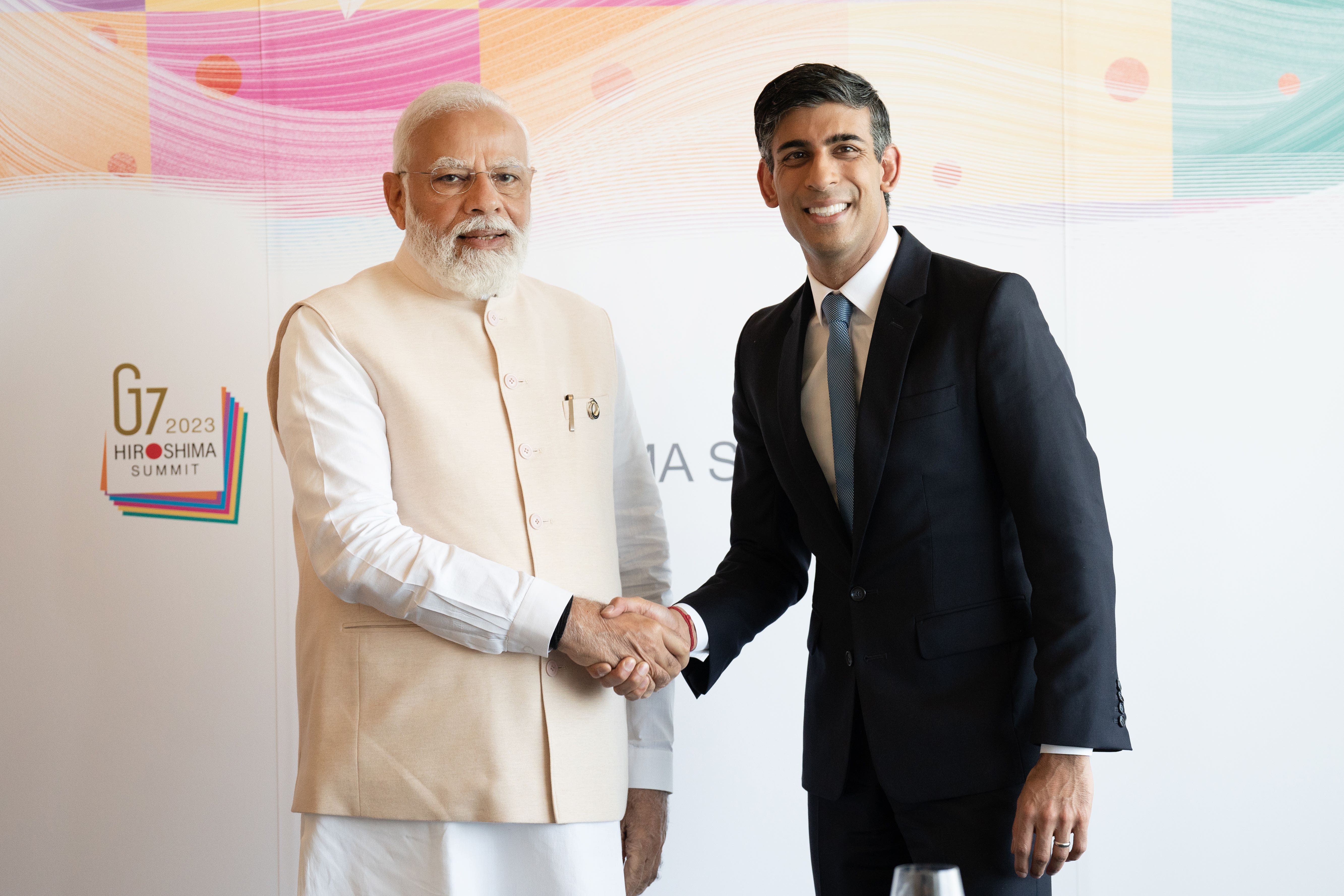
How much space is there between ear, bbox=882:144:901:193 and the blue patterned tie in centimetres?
27

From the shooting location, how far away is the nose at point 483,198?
2.07 m

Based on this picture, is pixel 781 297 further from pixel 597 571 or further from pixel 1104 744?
pixel 1104 744

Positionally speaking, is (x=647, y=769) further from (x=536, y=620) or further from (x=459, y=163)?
(x=459, y=163)

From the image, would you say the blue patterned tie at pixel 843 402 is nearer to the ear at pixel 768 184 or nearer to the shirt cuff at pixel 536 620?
the ear at pixel 768 184

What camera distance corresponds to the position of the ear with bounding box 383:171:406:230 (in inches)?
84.9

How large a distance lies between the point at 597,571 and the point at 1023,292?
3.08ft

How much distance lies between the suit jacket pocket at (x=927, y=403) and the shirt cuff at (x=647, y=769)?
95cm

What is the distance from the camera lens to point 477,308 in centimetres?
212

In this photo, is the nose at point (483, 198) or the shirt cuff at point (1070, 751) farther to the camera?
the nose at point (483, 198)

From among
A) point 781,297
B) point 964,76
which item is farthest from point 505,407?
point 964,76

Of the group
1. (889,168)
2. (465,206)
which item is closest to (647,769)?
(465,206)

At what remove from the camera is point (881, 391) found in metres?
1.85

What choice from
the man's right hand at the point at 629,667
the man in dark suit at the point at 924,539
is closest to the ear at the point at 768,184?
the man in dark suit at the point at 924,539

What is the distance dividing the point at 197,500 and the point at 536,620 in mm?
1785
